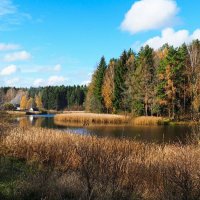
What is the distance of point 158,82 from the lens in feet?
153

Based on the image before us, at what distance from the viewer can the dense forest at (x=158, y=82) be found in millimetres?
44812

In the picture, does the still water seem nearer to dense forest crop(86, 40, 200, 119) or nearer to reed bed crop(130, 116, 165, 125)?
reed bed crop(130, 116, 165, 125)

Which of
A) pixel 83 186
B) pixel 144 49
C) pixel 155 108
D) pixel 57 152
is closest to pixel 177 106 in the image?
pixel 155 108

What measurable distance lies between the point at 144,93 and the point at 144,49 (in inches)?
306

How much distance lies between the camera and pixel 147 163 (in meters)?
8.98

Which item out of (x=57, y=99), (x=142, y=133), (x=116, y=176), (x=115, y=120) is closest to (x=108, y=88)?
(x=115, y=120)

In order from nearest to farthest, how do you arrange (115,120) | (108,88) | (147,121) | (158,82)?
1. (147,121)
2. (115,120)
3. (158,82)
4. (108,88)

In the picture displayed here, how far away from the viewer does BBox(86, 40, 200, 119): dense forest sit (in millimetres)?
44812

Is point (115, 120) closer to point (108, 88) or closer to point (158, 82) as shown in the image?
point (158, 82)

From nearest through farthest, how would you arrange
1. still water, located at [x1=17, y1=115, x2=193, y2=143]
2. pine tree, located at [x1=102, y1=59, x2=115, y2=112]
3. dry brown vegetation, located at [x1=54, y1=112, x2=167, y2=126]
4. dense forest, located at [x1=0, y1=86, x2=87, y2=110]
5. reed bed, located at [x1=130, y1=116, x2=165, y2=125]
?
still water, located at [x1=17, y1=115, x2=193, y2=143] < reed bed, located at [x1=130, y1=116, x2=165, y2=125] < dry brown vegetation, located at [x1=54, y1=112, x2=167, y2=126] < pine tree, located at [x1=102, y1=59, x2=115, y2=112] < dense forest, located at [x1=0, y1=86, x2=87, y2=110]

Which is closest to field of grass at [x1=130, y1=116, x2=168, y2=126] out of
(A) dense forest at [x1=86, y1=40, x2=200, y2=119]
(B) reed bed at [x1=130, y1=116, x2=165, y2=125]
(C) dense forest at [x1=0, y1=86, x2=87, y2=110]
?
(B) reed bed at [x1=130, y1=116, x2=165, y2=125]

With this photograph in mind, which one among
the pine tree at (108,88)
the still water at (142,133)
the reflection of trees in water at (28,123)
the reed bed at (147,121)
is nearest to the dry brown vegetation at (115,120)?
the reed bed at (147,121)

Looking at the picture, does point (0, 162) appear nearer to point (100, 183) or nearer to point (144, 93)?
point (100, 183)

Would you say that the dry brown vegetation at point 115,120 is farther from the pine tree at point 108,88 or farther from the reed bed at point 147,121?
the pine tree at point 108,88
